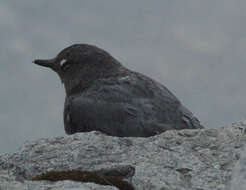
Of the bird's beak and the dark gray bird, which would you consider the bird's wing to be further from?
the bird's beak

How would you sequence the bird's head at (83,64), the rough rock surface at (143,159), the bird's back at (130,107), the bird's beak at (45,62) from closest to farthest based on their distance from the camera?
1. the rough rock surface at (143,159)
2. the bird's back at (130,107)
3. the bird's head at (83,64)
4. the bird's beak at (45,62)

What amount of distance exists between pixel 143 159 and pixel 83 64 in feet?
19.9

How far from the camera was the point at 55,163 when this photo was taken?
6.17 m

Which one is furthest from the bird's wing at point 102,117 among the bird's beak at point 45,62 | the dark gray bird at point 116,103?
the bird's beak at point 45,62

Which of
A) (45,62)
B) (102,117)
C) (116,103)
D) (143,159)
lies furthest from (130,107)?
(45,62)

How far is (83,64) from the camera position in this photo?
11797 millimetres

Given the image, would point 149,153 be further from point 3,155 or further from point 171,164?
point 3,155

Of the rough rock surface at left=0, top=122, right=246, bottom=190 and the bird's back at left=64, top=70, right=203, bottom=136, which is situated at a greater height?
the bird's back at left=64, top=70, right=203, bottom=136

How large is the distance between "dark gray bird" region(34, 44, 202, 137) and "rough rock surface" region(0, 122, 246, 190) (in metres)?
2.70

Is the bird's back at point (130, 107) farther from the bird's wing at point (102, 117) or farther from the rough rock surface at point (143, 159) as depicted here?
the rough rock surface at point (143, 159)

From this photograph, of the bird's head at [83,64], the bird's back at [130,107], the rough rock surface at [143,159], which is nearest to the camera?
the rough rock surface at [143,159]

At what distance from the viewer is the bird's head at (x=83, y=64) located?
11438 mm

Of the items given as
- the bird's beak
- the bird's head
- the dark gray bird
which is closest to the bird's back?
the dark gray bird

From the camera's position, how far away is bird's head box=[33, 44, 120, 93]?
11438 millimetres
